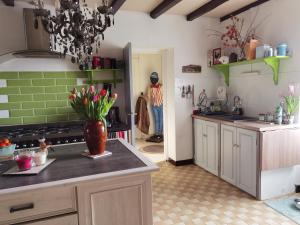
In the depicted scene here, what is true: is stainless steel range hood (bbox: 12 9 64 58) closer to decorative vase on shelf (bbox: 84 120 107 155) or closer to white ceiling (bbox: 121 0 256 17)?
white ceiling (bbox: 121 0 256 17)

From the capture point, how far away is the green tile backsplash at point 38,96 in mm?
3037

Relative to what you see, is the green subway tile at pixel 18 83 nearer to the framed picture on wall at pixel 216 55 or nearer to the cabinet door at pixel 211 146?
the cabinet door at pixel 211 146

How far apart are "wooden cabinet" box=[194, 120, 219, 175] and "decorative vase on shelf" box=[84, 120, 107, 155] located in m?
2.05

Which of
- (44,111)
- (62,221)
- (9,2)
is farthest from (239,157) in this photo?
(9,2)

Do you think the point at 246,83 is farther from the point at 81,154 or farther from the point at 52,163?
the point at 52,163

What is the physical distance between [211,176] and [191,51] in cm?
195

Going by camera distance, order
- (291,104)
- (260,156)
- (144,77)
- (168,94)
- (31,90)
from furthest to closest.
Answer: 1. (144,77)
2. (168,94)
3. (31,90)
4. (291,104)
5. (260,156)

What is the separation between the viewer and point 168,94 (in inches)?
157

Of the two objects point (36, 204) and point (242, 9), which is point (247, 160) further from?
point (36, 204)

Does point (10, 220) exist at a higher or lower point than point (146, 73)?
lower

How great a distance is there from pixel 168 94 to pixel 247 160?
1.73 metres

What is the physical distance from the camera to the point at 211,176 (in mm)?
3391

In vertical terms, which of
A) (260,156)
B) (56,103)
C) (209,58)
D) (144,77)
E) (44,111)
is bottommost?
(260,156)

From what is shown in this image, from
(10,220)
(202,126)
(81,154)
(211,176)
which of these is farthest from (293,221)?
(10,220)
